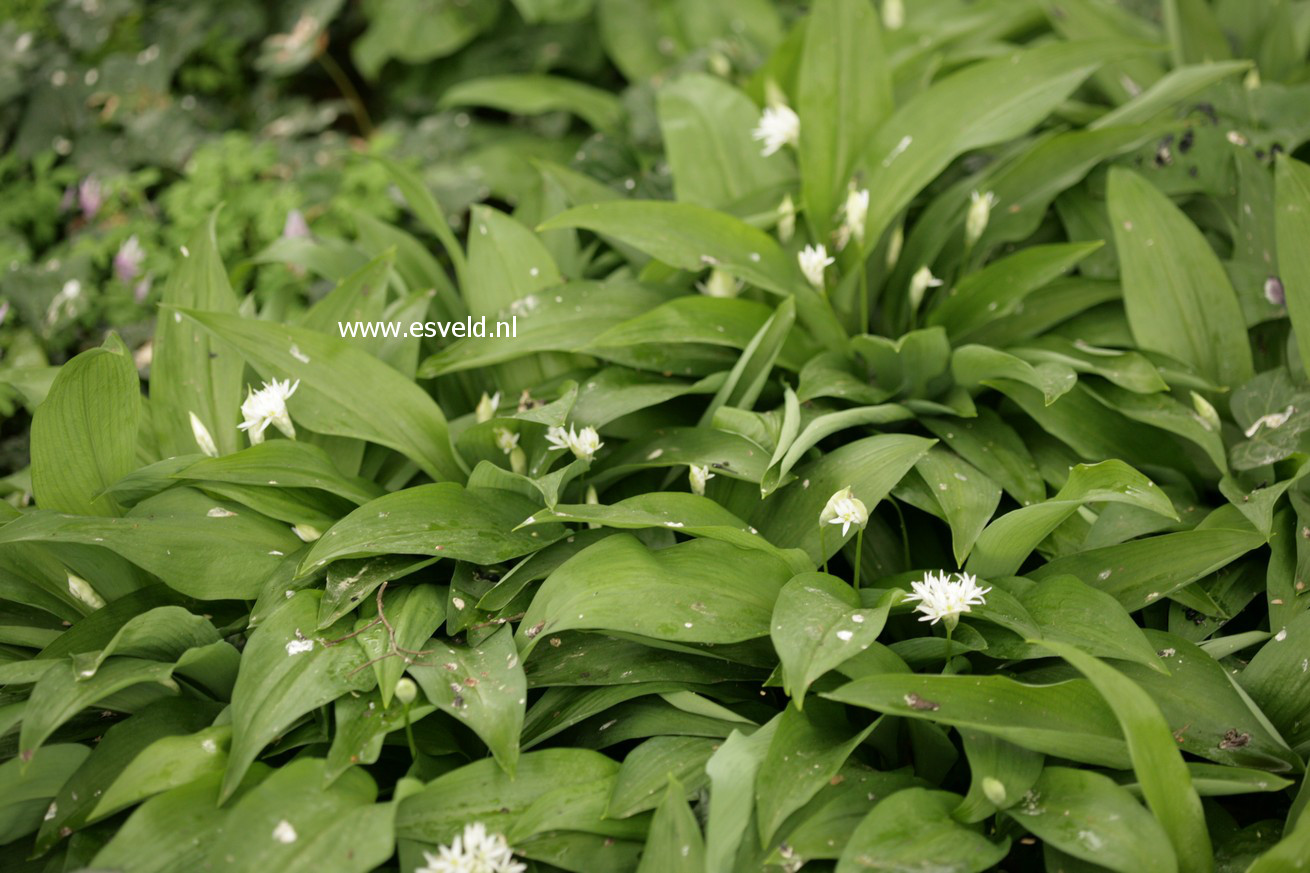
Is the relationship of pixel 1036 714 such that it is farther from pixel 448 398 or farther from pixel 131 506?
pixel 131 506

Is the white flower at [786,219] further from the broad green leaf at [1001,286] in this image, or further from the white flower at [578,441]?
the white flower at [578,441]

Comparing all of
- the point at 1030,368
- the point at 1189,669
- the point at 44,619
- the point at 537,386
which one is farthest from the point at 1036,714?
the point at 44,619

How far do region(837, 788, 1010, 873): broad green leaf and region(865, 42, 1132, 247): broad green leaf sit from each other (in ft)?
4.16

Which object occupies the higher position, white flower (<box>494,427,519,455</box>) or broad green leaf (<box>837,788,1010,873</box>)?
white flower (<box>494,427,519,455</box>)

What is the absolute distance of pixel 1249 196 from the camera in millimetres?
2232

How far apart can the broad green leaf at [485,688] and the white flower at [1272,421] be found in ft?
4.75

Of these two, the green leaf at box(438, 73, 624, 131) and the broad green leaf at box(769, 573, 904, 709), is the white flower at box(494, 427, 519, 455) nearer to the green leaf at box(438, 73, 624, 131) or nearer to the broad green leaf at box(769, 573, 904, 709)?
the broad green leaf at box(769, 573, 904, 709)

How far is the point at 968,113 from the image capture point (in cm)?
226

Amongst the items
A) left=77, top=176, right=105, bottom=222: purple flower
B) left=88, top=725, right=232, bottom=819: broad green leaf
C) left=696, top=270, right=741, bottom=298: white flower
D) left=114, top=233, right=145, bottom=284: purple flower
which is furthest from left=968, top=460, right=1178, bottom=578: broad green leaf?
left=77, top=176, right=105, bottom=222: purple flower

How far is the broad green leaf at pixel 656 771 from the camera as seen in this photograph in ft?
4.78

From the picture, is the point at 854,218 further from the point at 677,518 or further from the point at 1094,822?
the point at 1094,822

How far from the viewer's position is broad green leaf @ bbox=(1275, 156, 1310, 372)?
6.24 feet

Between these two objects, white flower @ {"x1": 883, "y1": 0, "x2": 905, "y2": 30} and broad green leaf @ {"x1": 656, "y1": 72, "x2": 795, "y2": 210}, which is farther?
white flower @ {"x1": 883, "y1": 0, "x2": 905, "y2": 30}

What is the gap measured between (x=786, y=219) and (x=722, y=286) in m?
0.22
